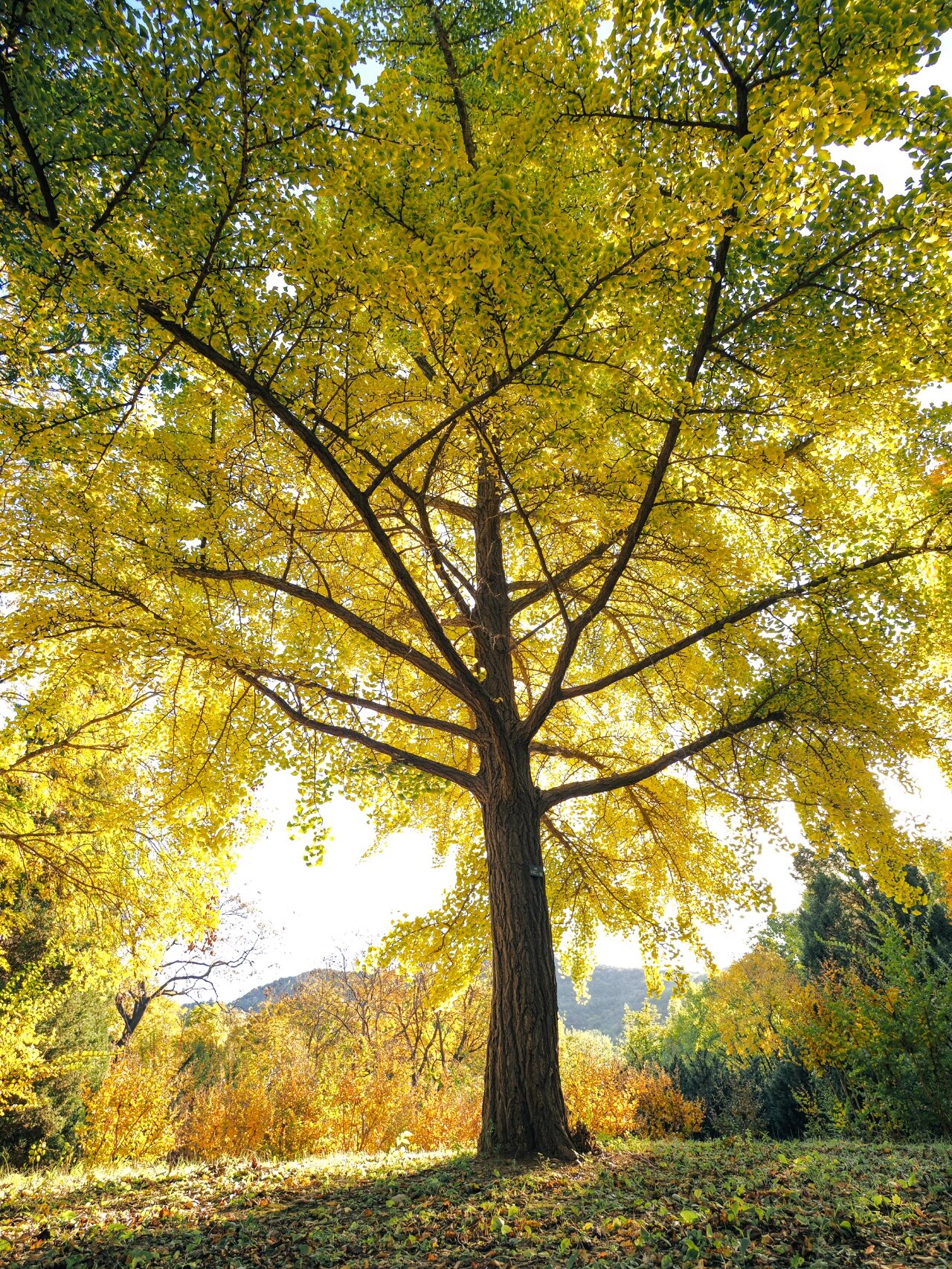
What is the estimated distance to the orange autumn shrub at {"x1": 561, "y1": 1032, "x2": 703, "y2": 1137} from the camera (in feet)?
27.3

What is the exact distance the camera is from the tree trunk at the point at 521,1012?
4316 mm

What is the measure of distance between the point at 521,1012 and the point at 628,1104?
5.93 metres

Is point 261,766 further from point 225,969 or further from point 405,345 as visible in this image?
point 225,969

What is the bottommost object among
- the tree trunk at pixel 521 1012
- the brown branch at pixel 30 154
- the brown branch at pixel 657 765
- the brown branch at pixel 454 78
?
the tree trunk at pixel 521 1012

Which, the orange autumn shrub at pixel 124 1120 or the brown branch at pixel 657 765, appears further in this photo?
the orange autumn shrub at pixel 124 1120

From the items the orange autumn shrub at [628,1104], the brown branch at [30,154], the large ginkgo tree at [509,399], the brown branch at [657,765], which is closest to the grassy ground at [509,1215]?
the large ginkgo tree at [509,399]

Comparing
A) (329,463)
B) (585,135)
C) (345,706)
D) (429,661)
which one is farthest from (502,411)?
(345,706)

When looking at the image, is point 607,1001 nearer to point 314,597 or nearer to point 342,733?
point 342,733

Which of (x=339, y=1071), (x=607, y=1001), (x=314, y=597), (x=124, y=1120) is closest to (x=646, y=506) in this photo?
A: (x=314, y=597)

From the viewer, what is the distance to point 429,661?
5113 millimetres

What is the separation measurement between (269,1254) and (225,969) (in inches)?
635

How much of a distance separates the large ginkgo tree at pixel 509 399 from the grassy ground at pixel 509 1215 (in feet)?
3.36

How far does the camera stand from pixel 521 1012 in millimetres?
4539

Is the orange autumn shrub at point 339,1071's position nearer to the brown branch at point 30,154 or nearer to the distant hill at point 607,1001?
the brown branch at point 30,154
